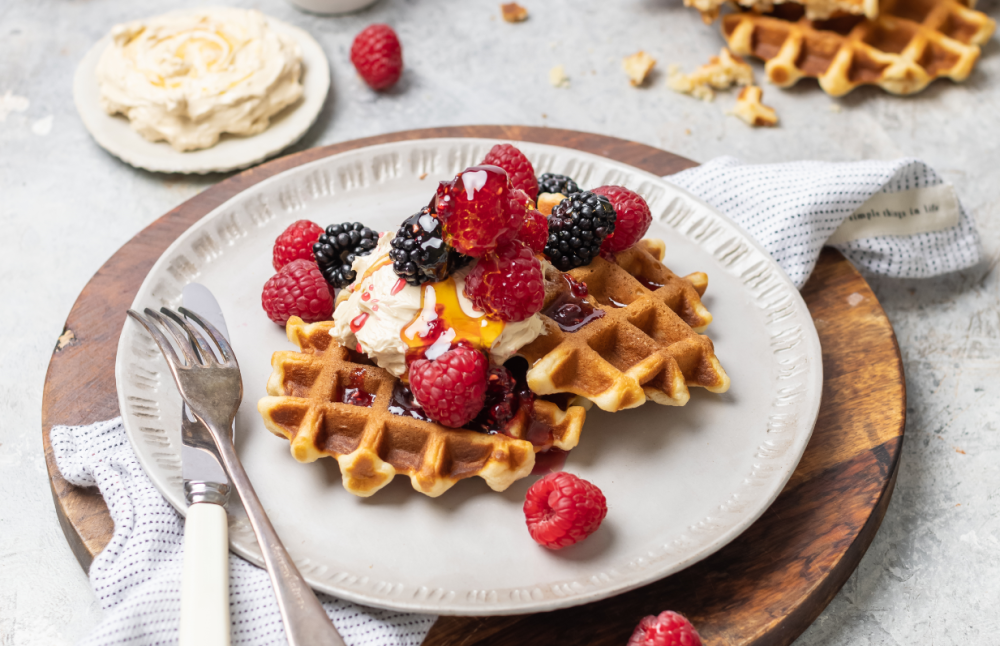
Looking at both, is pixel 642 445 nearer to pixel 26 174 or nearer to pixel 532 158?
pixel 532 158

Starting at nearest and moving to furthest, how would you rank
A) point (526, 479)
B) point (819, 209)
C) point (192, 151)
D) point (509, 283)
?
1. point (509, 283)
2. point (526, 479)
3. point (819, 209)
4. point (192, 151)

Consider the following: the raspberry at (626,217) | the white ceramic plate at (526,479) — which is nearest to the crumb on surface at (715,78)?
the white ceramic plate at (526,479)

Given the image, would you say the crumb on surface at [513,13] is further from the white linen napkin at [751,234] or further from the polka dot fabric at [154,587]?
the polka dot fabric at [154,587]

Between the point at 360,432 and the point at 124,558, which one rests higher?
the point at 360,432

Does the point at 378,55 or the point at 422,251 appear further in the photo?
the point at 378,55

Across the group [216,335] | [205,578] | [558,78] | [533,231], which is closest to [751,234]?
[533,231]

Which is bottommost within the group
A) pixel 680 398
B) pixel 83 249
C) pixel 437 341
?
pixel 83 249

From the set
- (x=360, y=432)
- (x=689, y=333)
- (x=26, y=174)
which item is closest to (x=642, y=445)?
(x=689, y=333)

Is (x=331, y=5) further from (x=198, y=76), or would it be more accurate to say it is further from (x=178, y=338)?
(x=178, y=338)
